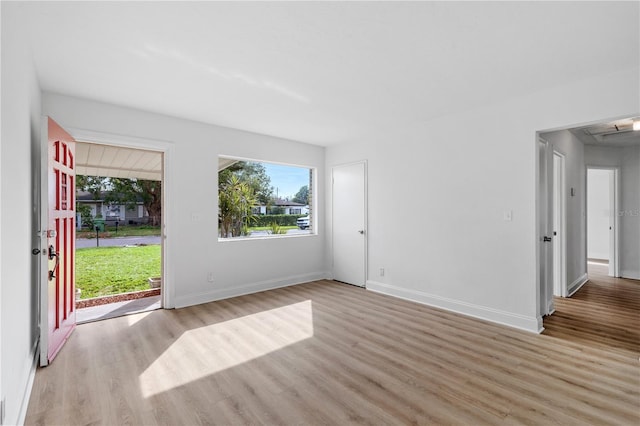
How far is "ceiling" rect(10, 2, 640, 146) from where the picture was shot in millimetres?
1919

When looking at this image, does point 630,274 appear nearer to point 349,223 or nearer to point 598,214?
point 598,214

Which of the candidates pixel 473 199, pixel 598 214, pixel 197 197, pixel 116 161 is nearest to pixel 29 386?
pixel 197 197

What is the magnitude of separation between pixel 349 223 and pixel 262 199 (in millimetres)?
1544

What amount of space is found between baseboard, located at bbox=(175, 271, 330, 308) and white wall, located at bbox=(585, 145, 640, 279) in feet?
17.9

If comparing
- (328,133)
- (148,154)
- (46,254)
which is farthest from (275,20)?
(148,154)

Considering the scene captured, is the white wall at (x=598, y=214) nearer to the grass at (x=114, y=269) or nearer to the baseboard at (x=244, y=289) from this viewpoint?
the baseboard at (x=244, y=289)

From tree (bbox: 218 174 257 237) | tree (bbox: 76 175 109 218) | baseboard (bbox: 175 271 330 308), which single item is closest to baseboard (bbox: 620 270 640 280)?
baseboard (bbox: 175 271 330 308)

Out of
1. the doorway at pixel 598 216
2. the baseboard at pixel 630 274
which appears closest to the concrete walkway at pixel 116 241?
the baseboard at pixel 630 274

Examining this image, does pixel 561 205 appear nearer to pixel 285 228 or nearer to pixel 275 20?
pixel 285 228

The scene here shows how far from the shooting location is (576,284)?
16.2ft

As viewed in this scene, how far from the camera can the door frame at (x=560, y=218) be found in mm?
4477

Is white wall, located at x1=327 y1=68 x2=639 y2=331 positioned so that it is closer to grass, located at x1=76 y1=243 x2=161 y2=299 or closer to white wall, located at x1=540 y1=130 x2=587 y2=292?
white wall, located at x1=540 y1=130 x2=587 y2=292

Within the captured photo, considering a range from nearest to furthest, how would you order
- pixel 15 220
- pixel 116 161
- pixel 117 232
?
pixel 15 220
pixel 116 161
pixel 117 232

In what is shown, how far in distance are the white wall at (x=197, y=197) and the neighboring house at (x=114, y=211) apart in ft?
21.2
